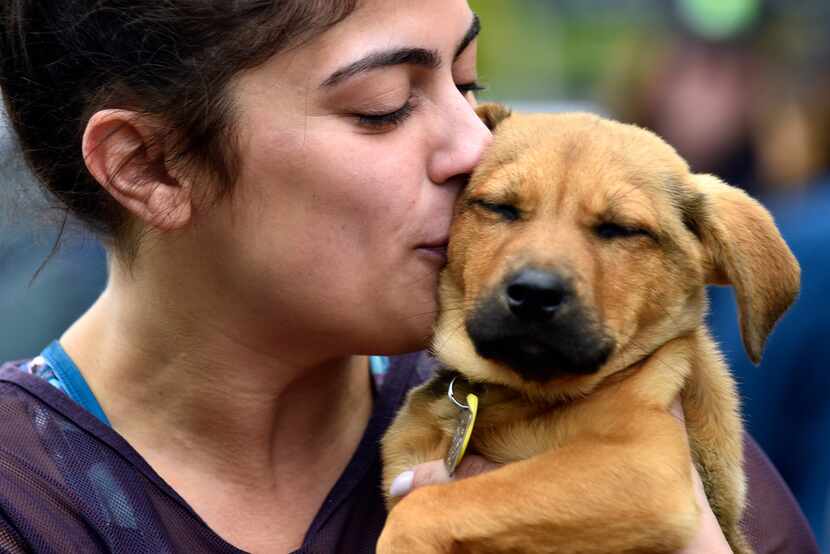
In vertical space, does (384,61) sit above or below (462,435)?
above

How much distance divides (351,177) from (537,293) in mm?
544

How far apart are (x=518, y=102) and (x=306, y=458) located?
42.5ft

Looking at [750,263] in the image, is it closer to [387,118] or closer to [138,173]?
[387,118]

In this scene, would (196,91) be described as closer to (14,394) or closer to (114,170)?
(114,170)

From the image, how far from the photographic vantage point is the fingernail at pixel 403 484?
10.3 ft

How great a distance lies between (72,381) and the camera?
128 inches

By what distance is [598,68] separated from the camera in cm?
1764

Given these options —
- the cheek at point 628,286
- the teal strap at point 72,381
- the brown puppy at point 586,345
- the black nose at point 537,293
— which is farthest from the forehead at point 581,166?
the teal strap at point 72,381

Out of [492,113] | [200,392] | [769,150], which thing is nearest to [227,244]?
[200,392]

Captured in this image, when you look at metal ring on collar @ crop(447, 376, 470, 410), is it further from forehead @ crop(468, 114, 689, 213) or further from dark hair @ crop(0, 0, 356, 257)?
dark hair @ crop(0, 0, 356, 257)

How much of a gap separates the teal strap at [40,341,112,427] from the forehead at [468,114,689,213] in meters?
1.15

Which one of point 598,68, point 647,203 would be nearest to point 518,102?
point 598,68

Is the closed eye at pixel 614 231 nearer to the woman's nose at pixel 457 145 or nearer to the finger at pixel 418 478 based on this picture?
the woman's nose at pixel 457 145

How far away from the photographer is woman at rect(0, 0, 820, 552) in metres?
3.04
